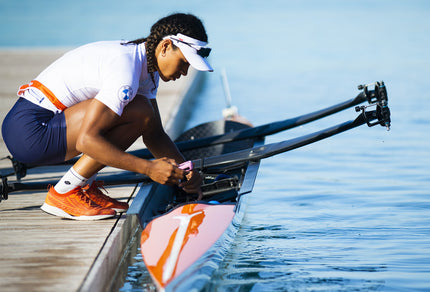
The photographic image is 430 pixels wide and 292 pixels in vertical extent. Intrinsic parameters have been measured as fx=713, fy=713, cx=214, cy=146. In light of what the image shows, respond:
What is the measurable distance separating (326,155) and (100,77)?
4.10 m

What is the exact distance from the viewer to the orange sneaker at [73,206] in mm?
4059

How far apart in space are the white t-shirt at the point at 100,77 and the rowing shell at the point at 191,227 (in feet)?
2.24

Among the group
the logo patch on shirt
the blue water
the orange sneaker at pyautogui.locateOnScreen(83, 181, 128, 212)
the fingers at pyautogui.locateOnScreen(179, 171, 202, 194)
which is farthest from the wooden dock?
the logo patch on shirt

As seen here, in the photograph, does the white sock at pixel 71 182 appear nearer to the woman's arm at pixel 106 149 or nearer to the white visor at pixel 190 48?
the woman's arm at pixel 106 149

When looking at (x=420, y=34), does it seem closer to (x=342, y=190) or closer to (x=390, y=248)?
(x=342, y=190)

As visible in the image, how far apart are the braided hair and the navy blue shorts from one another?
23.5 inches

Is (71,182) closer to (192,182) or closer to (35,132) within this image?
(35,132)

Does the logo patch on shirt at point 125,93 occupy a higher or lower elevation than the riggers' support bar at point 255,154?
higher

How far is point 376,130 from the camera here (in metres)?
8.41

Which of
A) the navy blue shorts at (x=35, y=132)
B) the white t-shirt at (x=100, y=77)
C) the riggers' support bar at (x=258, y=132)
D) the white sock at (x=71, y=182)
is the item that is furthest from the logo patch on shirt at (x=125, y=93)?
the riggers' support bar at (x=258, y=132)

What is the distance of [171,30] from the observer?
381 centimetres

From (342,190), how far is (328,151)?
157cm

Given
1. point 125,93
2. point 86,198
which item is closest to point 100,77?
point 125,93

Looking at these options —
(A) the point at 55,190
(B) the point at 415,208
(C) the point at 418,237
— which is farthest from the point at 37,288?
(B) the point at 415,208
